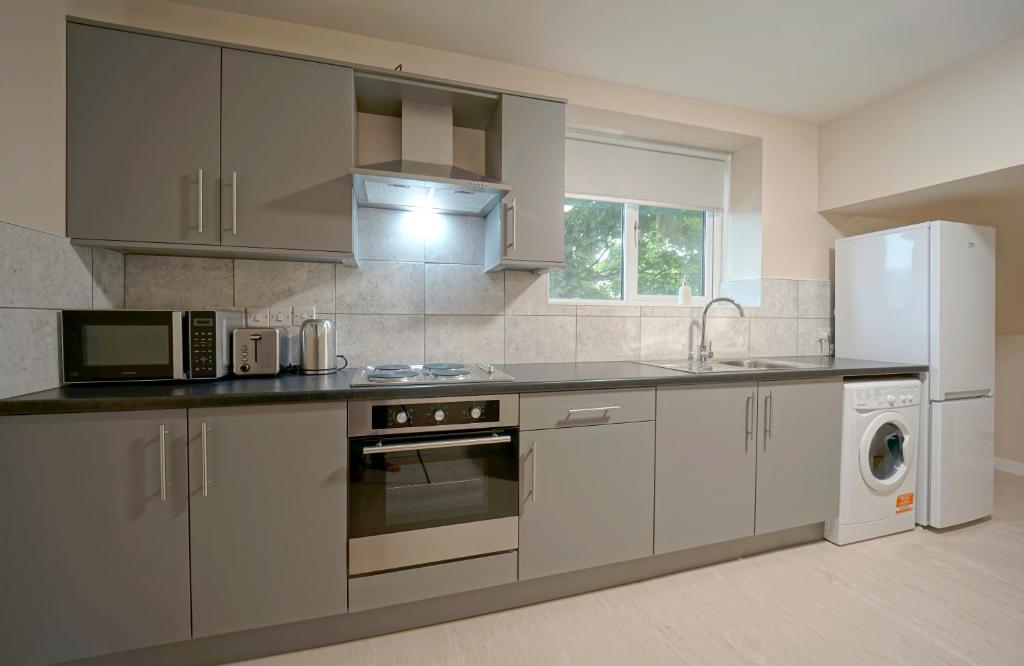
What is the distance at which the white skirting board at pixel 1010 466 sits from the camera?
3.19 m

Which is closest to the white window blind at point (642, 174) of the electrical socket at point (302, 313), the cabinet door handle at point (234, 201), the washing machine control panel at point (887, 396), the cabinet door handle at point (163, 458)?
the washing machine control panel at point (887, 396)

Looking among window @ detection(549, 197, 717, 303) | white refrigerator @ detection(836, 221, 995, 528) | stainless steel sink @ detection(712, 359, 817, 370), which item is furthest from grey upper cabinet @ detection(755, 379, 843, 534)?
window @ detection(549, 197, 717, 303)

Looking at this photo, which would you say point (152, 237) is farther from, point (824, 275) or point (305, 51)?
point (824, 275)

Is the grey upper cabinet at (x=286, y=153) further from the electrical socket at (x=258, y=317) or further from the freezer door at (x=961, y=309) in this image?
the freezer door at (x=961, y=309)

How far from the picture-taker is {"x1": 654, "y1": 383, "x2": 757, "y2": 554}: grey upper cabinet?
1858 mm

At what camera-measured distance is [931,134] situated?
2.34m

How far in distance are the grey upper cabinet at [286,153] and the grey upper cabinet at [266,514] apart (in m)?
0.70

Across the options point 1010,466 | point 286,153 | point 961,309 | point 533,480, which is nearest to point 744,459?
point 533,480

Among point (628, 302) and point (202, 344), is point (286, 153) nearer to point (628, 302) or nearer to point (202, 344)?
point (202, 344)

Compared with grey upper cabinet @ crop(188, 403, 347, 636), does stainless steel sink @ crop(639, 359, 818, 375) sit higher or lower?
higher

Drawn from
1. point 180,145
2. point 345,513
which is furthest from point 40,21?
point 345,513

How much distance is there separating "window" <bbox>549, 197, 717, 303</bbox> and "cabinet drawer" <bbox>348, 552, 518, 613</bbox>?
1.45 metres

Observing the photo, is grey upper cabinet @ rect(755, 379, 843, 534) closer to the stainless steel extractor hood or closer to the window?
the window

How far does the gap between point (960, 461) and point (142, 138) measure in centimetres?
407
